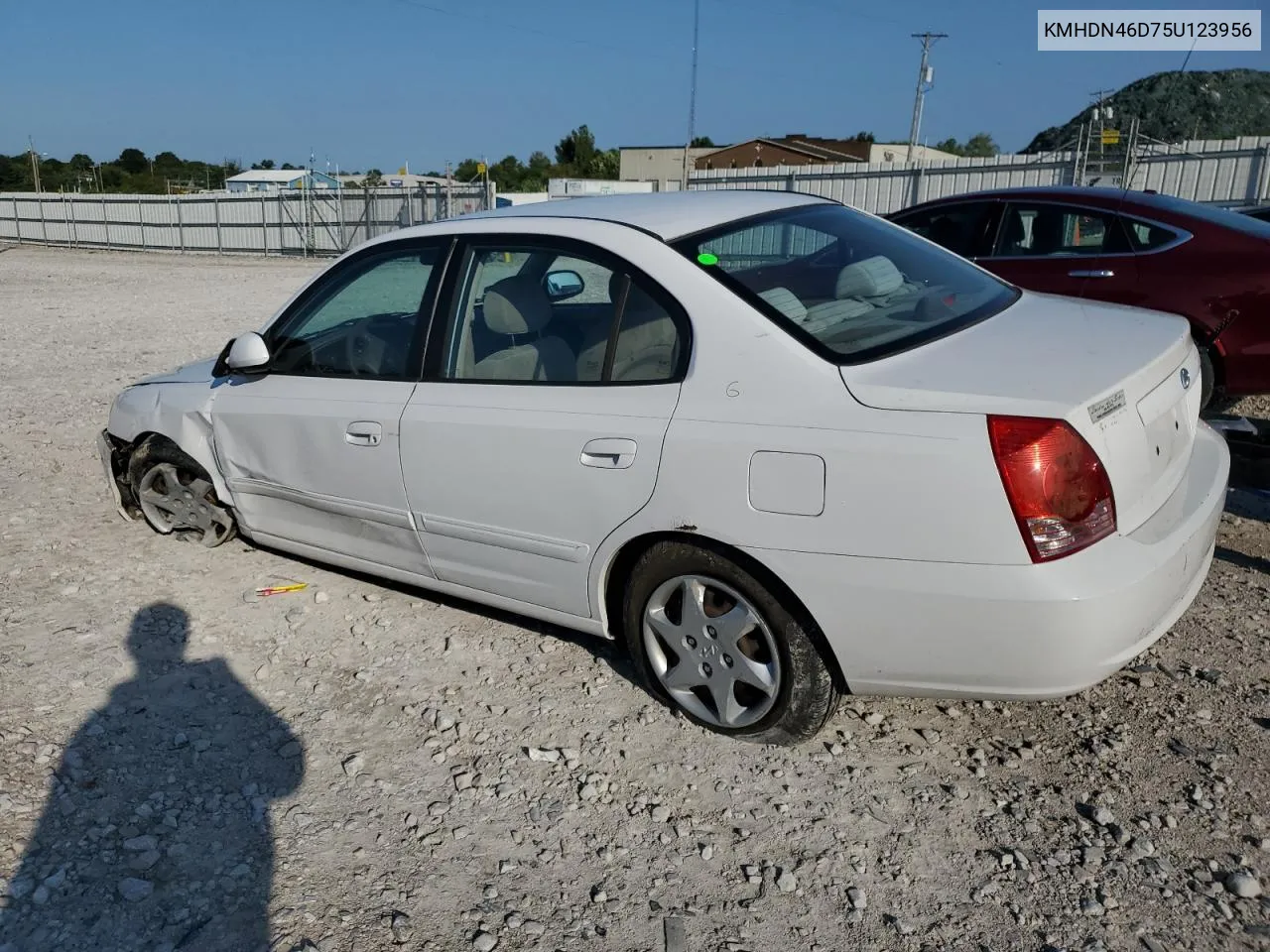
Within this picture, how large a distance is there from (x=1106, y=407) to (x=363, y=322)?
9.27ft

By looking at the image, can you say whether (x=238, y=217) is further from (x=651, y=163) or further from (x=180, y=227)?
(x=651, y=163)

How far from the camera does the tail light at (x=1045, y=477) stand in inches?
94.6

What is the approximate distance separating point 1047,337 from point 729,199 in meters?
1.24

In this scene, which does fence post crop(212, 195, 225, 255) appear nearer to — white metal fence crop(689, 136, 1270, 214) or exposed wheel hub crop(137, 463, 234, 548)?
white metal fence crop(689, 136, 1270, 214)

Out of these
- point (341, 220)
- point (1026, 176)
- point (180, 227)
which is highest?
point (1026, 176)

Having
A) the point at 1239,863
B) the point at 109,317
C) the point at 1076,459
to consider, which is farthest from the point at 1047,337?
the point at 109,317

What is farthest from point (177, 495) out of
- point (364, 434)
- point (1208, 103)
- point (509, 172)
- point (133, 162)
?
point (133, 162)

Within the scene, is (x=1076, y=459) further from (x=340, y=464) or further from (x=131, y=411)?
(x=131, y=411)

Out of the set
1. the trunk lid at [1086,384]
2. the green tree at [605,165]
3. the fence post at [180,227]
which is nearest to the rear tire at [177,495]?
the trunk lid at [1086,384]

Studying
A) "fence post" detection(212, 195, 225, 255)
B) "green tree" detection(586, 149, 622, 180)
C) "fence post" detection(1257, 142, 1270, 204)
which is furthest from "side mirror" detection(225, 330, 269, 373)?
"green tree" detection(586, 149, 622, 180)

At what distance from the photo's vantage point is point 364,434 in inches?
144

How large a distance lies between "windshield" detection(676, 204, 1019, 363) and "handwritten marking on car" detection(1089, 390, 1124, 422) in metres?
0.55

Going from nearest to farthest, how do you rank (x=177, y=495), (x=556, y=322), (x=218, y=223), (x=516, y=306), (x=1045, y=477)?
1. (x=1045, y=477)
2. (x=556, y=322)
3. (x=516, y=306)
4. (x=177, y=495)
5. (x=218, y=223)

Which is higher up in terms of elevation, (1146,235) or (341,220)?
(1146,235)
